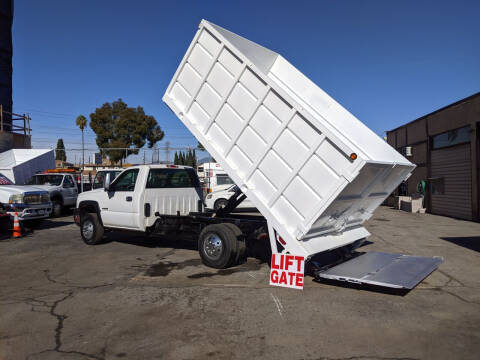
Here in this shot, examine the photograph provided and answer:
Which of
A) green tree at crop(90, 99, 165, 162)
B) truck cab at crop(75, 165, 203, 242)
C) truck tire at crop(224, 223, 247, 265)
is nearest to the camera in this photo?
truck tire at crop(224, 223, 247, 265)

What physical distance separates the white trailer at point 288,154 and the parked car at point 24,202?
7.95 meters

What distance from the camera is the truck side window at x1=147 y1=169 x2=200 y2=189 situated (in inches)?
323

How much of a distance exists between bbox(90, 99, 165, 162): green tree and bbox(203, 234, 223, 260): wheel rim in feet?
104

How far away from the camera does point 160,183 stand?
8312 millimetres

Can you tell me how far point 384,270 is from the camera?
581 centimetres

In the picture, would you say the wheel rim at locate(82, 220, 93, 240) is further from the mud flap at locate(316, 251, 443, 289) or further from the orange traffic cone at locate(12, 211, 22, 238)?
the mud flap at locate(316, 251, 443, 289)

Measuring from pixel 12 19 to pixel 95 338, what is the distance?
1268 inches

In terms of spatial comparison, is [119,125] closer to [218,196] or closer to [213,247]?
[218,196]

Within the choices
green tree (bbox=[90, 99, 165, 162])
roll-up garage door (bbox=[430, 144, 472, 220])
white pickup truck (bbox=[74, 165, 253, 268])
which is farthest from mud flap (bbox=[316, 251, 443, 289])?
green tree (bbox=[90, 99, 165, 162])

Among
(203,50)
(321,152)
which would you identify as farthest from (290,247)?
(203,50)

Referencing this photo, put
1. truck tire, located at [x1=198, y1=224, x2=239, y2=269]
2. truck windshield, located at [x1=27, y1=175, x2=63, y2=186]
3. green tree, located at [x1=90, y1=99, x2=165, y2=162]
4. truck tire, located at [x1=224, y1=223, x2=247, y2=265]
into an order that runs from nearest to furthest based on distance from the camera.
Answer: truck tire, located at [x1=198, y1=224, x2=239, y2=269] < truck tire, located at [x1=224, y1=223, x2=247, y2=265] < truck windshield, located at [x1=27, y1=175, x2=63, y2=186] < green tree, located at [x1=90, y1=99, x2=165, y2=162]

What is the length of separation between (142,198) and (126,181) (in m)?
0.77

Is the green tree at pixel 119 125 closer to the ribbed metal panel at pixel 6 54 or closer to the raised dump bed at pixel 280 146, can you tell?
the ribbed metal panel at pixel 6 54

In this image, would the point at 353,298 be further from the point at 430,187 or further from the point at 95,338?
the point at 430,187
